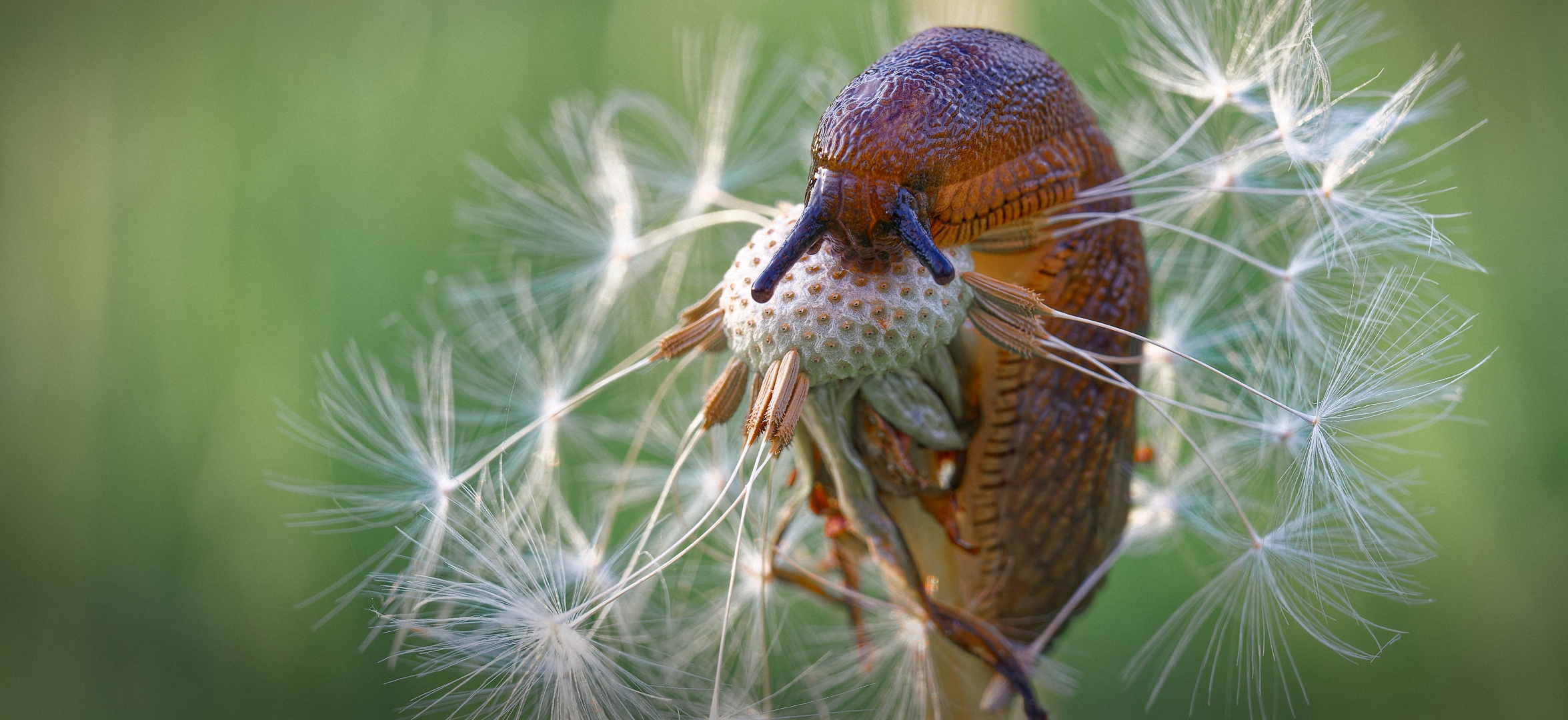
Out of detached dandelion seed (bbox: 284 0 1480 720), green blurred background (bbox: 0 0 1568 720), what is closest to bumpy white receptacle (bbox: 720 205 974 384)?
detached dandelion seed (bbox: 284 0 1480 720)

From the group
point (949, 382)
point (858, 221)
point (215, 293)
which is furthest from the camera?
point (215, 293)

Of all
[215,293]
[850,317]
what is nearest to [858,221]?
[850,317]

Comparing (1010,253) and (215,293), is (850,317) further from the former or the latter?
(215,293)

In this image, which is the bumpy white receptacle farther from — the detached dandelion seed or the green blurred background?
the green blurred background

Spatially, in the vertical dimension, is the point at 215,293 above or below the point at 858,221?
above

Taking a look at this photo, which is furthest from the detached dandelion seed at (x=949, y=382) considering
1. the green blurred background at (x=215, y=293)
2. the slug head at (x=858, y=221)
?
the green blurred background at (x=215, y=293)

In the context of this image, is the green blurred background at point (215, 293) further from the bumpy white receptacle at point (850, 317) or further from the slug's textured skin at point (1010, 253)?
the bumpy white receptacle at point (850, 317)

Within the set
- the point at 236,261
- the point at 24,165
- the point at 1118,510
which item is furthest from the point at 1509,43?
the point at 24,165

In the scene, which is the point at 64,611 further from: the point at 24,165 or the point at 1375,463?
the point at 1375,463
